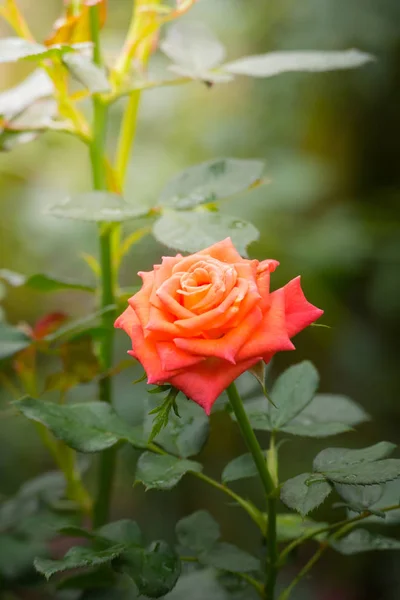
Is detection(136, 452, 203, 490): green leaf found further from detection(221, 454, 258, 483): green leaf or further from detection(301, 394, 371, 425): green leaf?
detection(301, 394, 371, 425): green leaf

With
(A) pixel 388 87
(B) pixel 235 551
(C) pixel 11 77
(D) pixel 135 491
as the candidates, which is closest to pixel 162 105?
(C) pixel 11 77

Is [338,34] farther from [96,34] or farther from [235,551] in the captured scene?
[235,551]

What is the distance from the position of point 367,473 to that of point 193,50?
19.1 inches

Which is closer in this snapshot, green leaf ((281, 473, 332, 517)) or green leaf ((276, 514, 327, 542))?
green leaf ((281, 473, 332, 517))

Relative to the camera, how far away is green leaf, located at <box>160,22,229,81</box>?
A: 0.64m

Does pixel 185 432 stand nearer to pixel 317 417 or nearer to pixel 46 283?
pixel 317 417

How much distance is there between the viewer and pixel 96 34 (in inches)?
25.8

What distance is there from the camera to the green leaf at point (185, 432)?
1.79ft

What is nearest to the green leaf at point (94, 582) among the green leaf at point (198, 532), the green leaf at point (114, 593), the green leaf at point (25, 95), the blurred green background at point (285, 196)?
the green leaf at point (114, 593)

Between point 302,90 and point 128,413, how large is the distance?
1053 mm

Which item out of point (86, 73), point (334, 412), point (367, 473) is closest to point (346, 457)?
point (367, 473)

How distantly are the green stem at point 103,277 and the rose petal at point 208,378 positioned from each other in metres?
0.29

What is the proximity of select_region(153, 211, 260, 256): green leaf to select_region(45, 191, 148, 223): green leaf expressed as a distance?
31 millimetres

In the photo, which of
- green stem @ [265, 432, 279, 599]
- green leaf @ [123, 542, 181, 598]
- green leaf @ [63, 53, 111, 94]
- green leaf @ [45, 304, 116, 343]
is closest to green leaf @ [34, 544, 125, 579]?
green leaf @ [123, 542, 181, 598]
